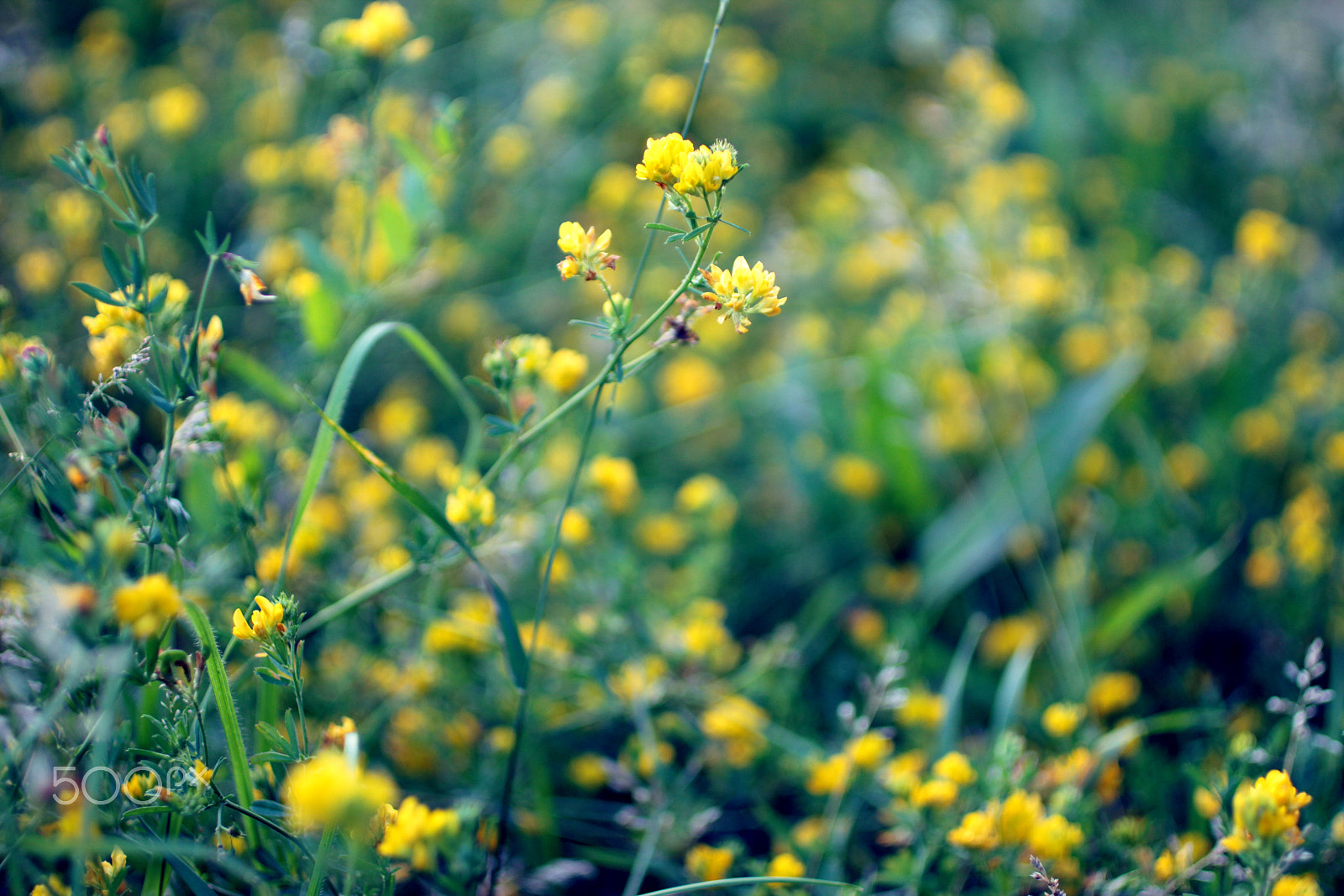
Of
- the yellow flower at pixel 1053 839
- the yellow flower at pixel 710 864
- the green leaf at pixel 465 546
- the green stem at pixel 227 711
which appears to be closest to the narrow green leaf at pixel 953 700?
the yellow flower at pixel 1053 839

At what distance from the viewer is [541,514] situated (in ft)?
5.73

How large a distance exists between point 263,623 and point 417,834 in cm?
33

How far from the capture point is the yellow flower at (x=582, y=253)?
3.29 feet

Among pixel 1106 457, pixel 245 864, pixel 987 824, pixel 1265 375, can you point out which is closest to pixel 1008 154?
pixel 1265 375

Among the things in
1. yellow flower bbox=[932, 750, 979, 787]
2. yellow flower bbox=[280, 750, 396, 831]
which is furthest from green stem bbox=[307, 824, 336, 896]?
yellow flower bbox=[932, 750, 979, 787]

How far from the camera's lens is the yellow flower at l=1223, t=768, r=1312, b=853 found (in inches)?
41.4

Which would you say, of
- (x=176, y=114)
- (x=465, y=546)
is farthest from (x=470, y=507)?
(x=176, y=114)

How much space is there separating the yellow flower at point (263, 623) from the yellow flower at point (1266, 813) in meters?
1.27

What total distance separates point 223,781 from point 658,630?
0.84 m

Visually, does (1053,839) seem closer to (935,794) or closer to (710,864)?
(935,794)

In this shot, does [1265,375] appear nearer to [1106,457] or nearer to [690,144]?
[1106,457]

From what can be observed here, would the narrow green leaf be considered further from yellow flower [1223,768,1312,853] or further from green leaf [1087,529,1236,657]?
yellow flower [1223,768,1312,853]

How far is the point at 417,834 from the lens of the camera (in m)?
0.99

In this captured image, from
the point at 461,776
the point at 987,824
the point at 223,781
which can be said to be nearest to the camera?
the point at 987,824
